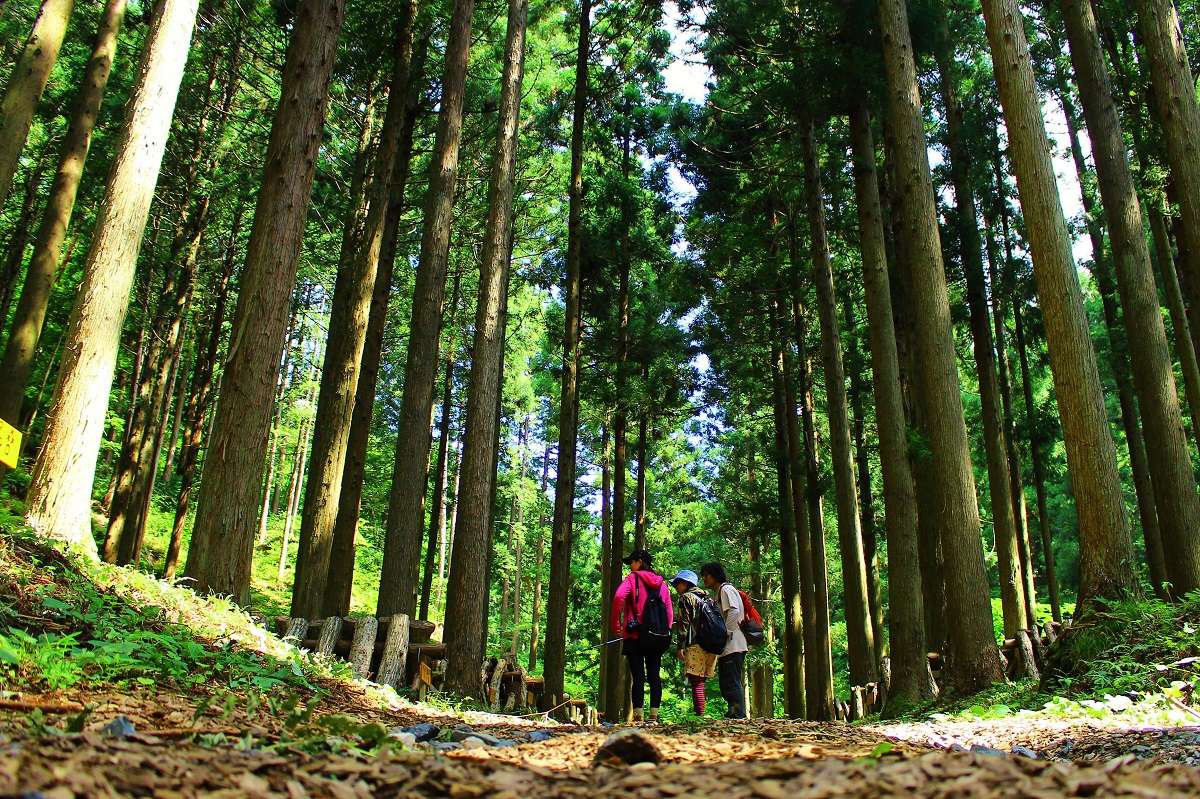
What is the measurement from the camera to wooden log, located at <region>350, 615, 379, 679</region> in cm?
844

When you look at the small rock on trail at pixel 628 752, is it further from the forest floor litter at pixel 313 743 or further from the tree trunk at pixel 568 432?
the tree trunk at pixel 568 432

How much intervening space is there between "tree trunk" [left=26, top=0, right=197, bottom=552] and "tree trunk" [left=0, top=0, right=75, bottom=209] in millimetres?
3687

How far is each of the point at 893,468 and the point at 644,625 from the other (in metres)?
4.40

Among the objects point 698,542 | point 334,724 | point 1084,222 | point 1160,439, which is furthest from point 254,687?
point 698,542

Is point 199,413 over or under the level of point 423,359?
over

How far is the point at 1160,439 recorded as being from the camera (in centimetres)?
1029

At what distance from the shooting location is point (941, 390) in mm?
9328

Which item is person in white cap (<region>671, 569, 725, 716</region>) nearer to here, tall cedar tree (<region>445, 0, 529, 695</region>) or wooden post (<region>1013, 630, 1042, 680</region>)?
tall cedar tree (<region>445, 0, 529, 695</region>)

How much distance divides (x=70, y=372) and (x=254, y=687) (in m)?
3.69

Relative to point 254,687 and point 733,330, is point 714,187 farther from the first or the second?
point 254,687

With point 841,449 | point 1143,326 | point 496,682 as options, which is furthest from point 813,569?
point 1143,326

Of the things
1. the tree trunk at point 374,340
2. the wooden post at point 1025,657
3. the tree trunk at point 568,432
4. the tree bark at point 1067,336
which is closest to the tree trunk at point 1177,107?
the wooden post at point 1025,657

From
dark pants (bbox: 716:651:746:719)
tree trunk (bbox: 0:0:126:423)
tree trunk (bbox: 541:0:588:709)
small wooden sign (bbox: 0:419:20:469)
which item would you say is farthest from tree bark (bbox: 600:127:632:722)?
small wooden sign (bbox: 0:419:20:469)

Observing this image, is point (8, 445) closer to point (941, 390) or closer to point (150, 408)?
point (941, 390)
